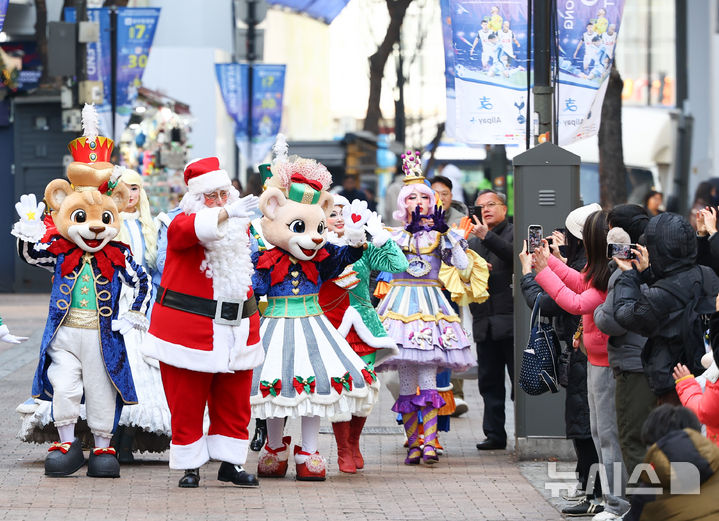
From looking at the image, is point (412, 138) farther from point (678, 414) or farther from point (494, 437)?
point (678, 414)

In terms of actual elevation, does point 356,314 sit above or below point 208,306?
below

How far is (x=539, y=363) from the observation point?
8797mm

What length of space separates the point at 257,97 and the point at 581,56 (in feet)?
68.7

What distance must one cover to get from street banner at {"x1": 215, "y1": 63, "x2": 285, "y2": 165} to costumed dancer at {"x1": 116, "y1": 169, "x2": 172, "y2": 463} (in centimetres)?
2225

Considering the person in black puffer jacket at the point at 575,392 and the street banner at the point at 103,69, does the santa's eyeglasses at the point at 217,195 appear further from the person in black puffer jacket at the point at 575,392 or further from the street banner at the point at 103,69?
the street banner at the point at 103,69

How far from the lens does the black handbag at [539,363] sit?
346 inches

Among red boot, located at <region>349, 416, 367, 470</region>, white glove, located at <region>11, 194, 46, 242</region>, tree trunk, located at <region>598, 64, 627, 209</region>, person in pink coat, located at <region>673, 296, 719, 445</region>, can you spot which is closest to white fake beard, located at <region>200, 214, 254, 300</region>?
white glove, located at <region>11, 194, 46, 242</region>

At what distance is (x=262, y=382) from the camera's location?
30.2 ft

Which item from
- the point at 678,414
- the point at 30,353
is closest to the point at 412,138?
the point at 30,353

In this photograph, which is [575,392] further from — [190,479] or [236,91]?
[236,91]

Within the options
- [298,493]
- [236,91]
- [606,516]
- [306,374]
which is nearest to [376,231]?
[306,374]

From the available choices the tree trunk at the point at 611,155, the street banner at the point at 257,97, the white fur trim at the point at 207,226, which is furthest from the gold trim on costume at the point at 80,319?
the street banner at the point at 257,97

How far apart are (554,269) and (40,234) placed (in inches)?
126

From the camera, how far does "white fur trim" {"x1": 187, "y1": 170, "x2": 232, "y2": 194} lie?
8.92 metres
